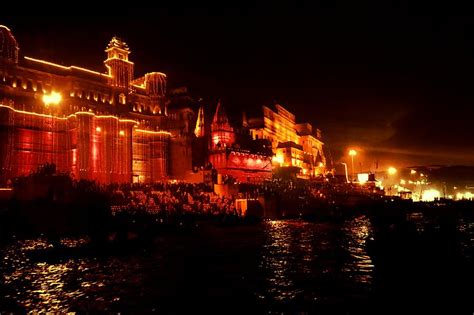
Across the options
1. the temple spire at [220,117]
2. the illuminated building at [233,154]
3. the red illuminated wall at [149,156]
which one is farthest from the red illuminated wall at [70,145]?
the temple spire at [220,117]

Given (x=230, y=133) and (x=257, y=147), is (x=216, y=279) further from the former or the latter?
(x=257, y=147)

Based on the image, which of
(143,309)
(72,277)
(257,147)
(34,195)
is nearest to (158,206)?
(34,195)

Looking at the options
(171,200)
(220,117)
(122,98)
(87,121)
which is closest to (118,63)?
(122,98)

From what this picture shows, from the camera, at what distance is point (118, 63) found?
59031 millimetres

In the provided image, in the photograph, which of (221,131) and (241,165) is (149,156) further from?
(241,165)

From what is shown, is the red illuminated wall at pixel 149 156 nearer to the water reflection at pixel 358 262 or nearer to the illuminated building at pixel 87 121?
the illuminated building at pixel 87 121

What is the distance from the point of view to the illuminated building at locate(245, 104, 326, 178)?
86000 millimetres

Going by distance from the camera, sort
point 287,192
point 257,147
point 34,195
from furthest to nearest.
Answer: point 257,147 → point 287,192 → point 34,195

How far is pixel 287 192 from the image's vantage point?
61.5 m

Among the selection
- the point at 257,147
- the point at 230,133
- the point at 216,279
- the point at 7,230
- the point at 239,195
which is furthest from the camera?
the point at 257,147

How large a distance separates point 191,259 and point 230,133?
47.8 meters

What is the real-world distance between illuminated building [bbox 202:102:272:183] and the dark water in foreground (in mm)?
36895

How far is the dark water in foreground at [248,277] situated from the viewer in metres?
15.4

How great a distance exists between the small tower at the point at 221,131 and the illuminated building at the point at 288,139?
1237 centimetres
